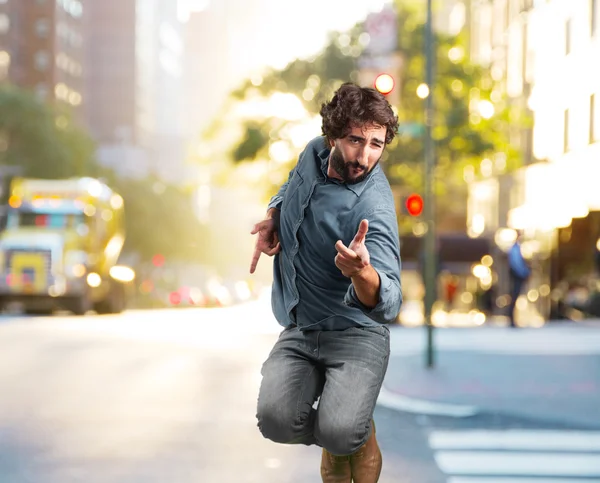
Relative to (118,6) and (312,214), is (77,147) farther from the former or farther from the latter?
(118,6)

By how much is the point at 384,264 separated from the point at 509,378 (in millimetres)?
9455

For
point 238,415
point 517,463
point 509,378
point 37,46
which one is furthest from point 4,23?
point 517,463

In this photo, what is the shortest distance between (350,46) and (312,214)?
37690 mm

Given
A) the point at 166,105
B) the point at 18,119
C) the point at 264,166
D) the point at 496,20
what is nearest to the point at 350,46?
the point at 264,166

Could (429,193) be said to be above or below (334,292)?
above

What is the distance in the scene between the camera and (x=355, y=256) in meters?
4.05

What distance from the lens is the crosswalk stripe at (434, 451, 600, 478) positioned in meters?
8.13

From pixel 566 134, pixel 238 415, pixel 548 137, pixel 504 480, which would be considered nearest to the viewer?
pixel 504 480

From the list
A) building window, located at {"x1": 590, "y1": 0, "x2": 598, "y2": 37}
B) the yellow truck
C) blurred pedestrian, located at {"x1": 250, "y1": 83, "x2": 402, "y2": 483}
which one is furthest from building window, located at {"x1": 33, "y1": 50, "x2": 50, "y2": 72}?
blurred pedestrian, located at {"x1": 250, "y1": 83, "x2": 402, "y2": 483}

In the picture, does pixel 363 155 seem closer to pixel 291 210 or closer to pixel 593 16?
pixel 291 210

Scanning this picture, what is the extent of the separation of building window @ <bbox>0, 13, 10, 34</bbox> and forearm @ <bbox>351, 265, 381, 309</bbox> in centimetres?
10256

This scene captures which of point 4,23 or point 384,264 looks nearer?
point 384,264

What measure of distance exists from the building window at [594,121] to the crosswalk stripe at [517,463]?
24313 mm

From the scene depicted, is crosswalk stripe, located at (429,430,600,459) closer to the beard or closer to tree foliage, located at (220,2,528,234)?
the beard
